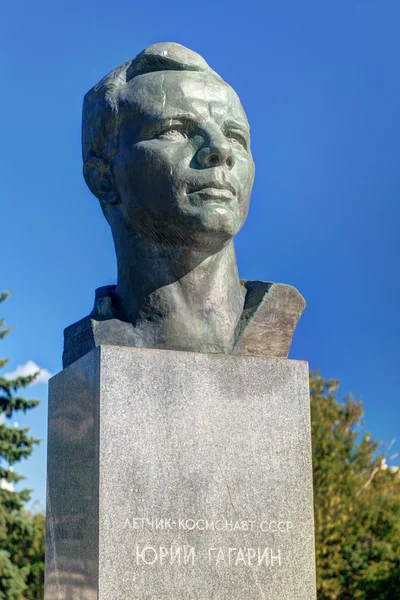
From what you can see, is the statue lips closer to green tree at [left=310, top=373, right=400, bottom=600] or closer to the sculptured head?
the sculptured head

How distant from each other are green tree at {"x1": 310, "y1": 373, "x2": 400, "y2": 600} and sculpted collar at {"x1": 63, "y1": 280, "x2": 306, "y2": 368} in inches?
733

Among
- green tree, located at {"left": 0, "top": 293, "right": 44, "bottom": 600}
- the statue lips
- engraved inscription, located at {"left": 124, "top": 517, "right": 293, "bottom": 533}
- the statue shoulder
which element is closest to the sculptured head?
the statue lips

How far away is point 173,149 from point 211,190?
367 mm

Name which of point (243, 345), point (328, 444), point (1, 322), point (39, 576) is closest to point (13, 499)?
point (39, 576)

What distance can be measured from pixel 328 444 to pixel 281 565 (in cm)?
2063

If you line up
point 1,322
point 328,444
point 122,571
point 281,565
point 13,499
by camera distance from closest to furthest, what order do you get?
point 122,571 → point 281,565 → point 13,499 → point 1,322 → point 328,444

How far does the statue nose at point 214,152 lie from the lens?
5973 mm

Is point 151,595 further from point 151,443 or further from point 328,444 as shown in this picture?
point 328,444

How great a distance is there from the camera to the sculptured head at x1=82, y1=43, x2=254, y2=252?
5953 millimetres

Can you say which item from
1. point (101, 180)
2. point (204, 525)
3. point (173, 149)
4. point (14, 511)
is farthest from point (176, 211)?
point (14, 511)

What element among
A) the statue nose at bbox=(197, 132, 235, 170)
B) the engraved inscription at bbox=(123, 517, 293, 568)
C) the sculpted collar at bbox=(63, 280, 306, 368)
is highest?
the statue nose at bbox=(197, 132, 235, 170)

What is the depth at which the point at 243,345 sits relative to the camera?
20.6ft

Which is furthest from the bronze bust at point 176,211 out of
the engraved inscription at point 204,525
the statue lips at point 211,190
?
the engraved inscription at point 204,525

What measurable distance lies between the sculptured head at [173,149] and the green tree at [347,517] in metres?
19.2
